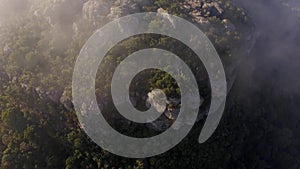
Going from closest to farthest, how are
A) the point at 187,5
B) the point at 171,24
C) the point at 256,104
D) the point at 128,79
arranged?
1. the point at 128,79
2. the point at 171,24
3. the point at 187,5
4. the point at 256,104

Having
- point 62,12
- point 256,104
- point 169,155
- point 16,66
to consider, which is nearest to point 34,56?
point 16,66

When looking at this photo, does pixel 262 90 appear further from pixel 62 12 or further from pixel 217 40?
pixel 62 12

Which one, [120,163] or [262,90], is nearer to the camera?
[120,163]

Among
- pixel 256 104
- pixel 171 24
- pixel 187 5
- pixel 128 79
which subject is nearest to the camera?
pixel 128 79

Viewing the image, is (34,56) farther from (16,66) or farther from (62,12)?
(62,12)

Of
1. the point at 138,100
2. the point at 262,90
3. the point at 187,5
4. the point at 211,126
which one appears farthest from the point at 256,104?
the point at 138,100

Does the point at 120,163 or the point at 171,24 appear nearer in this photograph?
the point at 120,163

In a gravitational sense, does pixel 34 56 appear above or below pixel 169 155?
above

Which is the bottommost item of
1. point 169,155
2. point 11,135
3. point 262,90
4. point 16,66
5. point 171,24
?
point 262,90

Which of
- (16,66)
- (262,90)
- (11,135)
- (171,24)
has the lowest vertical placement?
(262,90)
